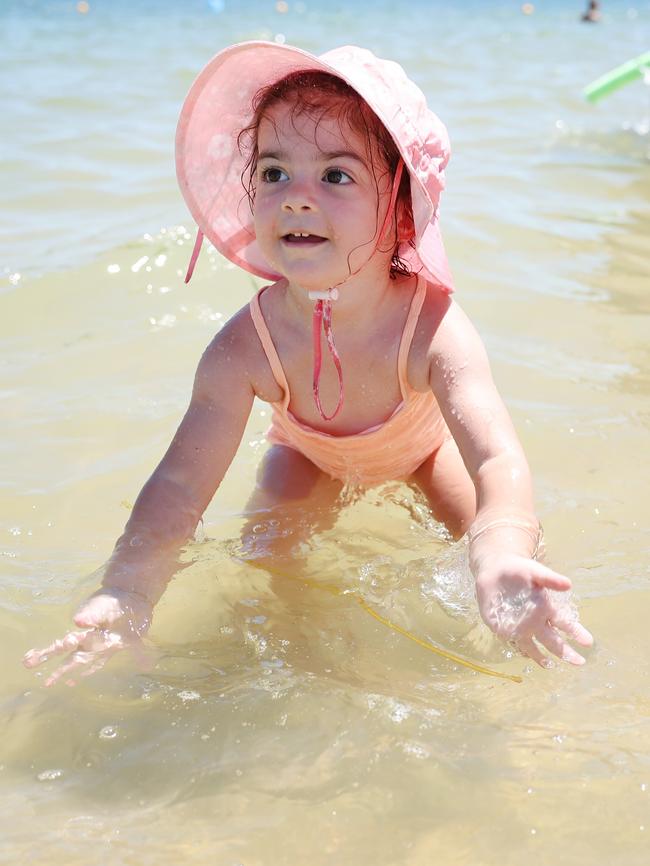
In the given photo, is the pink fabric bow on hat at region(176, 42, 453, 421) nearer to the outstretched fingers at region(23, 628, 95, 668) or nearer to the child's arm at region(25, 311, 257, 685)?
Answer: the child's arm at region(25, 311, 257, 685)

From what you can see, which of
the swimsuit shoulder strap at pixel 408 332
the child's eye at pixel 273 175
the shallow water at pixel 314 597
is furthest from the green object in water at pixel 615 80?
the child's eye at pixel 273 175

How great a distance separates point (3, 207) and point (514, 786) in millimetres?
5105

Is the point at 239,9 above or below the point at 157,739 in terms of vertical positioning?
below

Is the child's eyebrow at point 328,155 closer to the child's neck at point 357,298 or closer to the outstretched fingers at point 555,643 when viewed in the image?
the child's neck at point 357,298

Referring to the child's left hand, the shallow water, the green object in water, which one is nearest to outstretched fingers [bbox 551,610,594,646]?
the child's left hand

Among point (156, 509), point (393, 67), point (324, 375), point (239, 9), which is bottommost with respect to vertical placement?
point (239, 9)

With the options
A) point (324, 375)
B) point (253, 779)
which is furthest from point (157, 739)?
point (324, 375)

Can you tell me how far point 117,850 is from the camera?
6.07 ft

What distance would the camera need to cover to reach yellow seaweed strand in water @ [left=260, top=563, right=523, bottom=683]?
2.29 meters

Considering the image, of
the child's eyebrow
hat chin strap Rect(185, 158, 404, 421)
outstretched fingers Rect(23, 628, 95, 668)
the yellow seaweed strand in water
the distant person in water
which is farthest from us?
the distant person in water

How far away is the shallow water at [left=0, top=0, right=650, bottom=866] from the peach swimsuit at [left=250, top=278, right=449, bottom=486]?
0.19 meters

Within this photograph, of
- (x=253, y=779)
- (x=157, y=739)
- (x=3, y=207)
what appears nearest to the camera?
(x=253, y=779)

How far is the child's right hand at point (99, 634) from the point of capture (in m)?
2.19

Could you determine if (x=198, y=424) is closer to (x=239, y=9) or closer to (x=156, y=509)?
(x=156, y=509)
